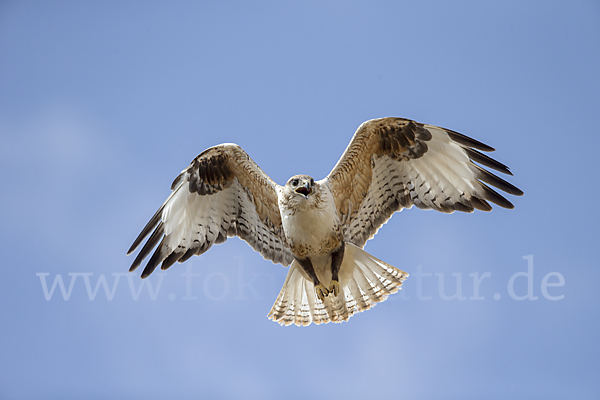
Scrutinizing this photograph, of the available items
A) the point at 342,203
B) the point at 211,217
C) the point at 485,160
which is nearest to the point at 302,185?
the point at 342,203

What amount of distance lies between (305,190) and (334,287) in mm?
1690

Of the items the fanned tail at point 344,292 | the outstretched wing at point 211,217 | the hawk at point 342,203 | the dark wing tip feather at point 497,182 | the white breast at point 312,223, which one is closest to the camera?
the white breast at point 312,223

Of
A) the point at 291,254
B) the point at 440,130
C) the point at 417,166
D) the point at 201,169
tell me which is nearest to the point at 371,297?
the point at 291,254

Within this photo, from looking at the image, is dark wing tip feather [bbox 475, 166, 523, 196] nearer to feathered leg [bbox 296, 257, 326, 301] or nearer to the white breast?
the white breast

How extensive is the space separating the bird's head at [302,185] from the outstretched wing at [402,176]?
96 centimetres

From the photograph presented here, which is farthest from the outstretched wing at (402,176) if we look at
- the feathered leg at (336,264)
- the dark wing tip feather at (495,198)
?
the feathered leg at (336,264)

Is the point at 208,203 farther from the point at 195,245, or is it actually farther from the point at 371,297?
the point at 371,297

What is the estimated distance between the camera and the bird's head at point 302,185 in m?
6.48

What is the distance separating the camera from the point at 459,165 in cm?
769

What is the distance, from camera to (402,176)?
309 inches

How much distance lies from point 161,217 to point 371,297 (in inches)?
142

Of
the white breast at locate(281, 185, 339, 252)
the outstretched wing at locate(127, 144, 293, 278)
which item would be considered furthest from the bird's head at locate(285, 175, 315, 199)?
the outstretched wing at locate(127, 144, 293, 278)

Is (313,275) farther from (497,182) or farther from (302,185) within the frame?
(497,182)

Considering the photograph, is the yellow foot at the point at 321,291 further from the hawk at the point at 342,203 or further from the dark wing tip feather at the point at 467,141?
the dark wing tip feather at the point at 467,141
